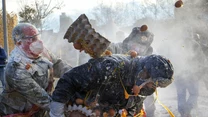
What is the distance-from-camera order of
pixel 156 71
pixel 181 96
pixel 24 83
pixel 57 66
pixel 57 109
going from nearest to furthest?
1. pixel 156 71
2. pixel 57 109
3. pixel 24 83
4. pixel 57 66
5. pixel 181 96

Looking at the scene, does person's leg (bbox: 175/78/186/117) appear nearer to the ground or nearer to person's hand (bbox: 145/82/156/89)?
the ground

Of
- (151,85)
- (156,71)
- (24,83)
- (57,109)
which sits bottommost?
(57,109)

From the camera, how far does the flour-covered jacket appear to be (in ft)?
10.7

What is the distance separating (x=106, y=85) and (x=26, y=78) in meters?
1.05

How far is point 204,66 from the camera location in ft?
22.7

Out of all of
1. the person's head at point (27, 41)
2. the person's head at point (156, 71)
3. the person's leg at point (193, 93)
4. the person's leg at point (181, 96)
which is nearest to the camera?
the person's head at point (156, 71)

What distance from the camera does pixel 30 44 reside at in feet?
11.3

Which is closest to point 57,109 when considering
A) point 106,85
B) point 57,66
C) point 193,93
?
point 106,85

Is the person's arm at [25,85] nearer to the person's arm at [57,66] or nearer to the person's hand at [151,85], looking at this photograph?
the person's arm at [57,66]

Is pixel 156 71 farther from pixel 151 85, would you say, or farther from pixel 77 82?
pixel 77 82

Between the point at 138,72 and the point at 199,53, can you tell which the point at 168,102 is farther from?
the point at 138,72

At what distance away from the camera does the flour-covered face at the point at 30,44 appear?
11.3 ft

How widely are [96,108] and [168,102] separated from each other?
17.5 feet

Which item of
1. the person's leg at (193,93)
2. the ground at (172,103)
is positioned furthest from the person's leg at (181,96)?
the ground at (172,103)
